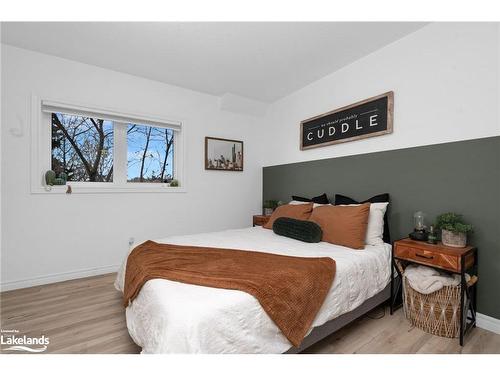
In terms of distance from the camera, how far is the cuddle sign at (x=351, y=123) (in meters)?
2.41

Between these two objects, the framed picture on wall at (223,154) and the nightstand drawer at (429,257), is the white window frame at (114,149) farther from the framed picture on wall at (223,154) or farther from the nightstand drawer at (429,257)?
the nightstand drawer at (429,257)

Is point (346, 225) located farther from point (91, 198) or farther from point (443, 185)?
point (91, 198)

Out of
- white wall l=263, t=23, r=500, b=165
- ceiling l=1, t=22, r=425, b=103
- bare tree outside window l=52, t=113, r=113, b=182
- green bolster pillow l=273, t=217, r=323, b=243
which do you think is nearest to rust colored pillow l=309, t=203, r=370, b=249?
green bolster pillow l=273, t=217, r=323, b=243

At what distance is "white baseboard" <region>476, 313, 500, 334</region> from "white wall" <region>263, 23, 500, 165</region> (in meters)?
1.39

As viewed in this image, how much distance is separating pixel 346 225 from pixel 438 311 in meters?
0.85

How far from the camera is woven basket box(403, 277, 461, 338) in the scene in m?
1.65

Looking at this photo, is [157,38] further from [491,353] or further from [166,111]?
[491,353]

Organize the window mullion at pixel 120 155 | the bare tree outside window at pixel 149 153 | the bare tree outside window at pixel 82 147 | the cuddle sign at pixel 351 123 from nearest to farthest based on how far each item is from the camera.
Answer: the cuddle sign at pixel 351 123 → the bare tree outside window at pixel 82 147 → the window mullion at pixel 120 155 → the bare tree outside window at pixel 149 153
